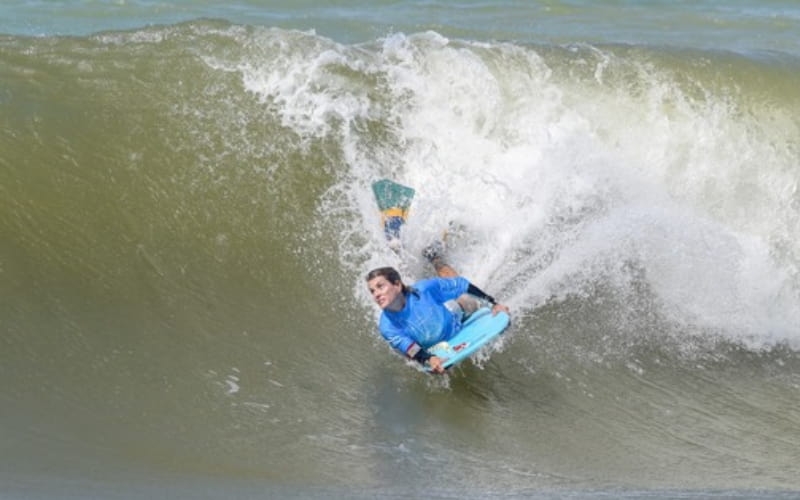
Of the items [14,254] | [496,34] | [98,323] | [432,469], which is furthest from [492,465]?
[496,34]

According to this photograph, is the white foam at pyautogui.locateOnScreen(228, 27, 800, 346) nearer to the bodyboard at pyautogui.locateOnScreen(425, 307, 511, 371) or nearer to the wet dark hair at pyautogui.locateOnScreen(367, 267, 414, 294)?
the bodyboard at pyautogui.locateOnScreen(425, 307, 511, 371)

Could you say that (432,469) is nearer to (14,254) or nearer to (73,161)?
(14,254)

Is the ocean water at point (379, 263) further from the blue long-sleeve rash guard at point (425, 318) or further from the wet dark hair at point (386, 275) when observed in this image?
the wet dark hair at point (386, 275)

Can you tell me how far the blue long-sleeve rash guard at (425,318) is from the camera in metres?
7.03

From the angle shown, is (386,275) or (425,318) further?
(425,318)

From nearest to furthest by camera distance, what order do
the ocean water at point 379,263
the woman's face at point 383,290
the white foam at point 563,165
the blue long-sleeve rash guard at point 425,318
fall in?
the ocean water at point 379,263, the woman's face at point 383,290, the blue long-sleeve rash guard at point 425,318, the white foam at point 563,165

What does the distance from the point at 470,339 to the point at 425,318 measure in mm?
321

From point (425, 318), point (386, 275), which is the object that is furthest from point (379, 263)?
point (386, 275)

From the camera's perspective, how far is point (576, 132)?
1013 centimetres

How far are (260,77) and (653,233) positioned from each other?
383cm

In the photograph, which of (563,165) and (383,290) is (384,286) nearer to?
(383,290)

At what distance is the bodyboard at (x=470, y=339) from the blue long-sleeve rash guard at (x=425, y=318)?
55 mm

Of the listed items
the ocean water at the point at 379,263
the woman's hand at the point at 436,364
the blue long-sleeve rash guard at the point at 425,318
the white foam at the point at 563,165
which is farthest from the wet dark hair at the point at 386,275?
the white foam at the point at 563,165

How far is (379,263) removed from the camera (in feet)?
28.7
